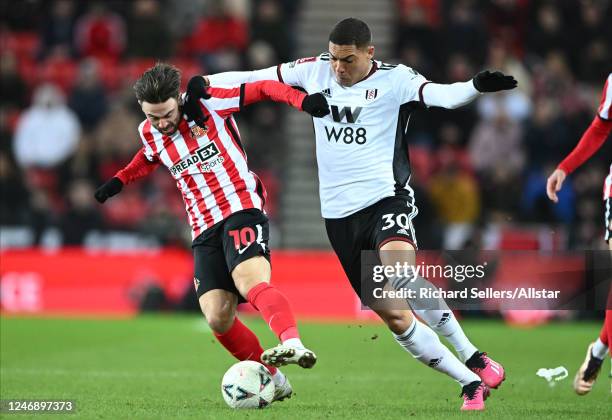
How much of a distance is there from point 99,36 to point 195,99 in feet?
38.7

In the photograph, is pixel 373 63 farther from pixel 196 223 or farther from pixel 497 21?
pixel 497 21

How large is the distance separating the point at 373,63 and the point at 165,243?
9070 millimetres

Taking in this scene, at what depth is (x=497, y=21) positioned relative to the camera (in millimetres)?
19891

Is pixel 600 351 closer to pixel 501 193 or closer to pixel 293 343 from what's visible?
pixel 293 343

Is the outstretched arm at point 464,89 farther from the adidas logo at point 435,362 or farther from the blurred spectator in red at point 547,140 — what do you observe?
the blurred spectator in red at point 547,140

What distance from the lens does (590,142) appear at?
7.87m

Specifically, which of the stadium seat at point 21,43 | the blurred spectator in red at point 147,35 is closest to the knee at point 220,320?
the blurred spectator in red at point 147,35

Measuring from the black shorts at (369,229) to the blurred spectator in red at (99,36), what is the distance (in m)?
12.0

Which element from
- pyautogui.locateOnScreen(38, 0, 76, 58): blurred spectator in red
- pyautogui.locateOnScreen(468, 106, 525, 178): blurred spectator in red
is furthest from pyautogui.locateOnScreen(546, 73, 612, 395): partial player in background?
pyautogui.locateOnScreen(38, 0, 76, 58): blurred spectator in red

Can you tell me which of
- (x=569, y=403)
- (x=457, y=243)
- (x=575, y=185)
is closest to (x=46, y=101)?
(x=457, y=243)

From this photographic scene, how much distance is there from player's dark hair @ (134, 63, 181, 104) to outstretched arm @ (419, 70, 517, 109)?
5.18 ft

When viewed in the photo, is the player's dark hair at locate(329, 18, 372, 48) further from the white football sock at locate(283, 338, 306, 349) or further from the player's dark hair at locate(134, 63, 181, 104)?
the white football sock at locate(283, 338, 306, 349)

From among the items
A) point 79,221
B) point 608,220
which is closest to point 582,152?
point 608,220

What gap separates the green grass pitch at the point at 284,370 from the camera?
720cm
